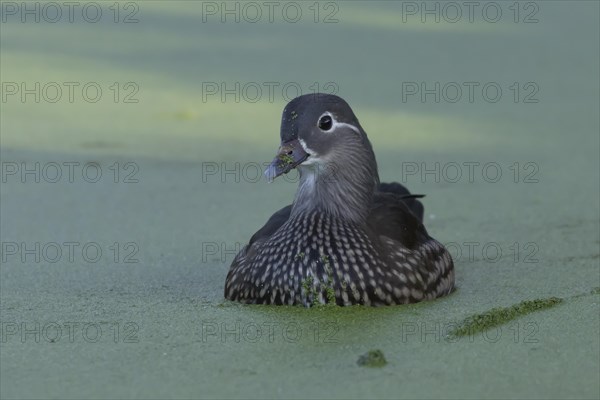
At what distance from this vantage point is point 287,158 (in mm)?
3793

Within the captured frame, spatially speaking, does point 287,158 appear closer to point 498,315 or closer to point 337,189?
point 337,189

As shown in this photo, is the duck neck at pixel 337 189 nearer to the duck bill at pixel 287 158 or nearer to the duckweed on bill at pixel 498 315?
the duck bill at pixel 287 158

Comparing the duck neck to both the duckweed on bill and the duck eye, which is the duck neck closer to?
the duck eye

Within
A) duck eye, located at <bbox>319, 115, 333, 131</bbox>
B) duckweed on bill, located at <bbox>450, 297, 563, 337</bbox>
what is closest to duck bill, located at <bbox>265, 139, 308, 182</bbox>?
duck eye, located at <bbox>319, 115, 333, 131</bbox>

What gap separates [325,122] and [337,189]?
217mm

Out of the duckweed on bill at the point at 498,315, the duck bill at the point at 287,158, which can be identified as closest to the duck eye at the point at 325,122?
the duck bill at the point at 287,158

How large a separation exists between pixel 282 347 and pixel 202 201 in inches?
76.5

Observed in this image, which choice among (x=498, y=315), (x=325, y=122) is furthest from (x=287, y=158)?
(x=498, y=315)

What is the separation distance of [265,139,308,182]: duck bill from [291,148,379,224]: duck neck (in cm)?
13

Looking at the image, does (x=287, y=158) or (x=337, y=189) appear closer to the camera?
(x=287, y=158)

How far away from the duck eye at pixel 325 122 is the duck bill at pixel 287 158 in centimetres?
9

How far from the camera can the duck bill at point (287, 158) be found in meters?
3.72

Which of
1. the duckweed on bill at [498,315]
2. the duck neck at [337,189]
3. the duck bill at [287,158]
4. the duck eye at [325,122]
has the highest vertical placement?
the duck eye at [325,122]

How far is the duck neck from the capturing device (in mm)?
3990
